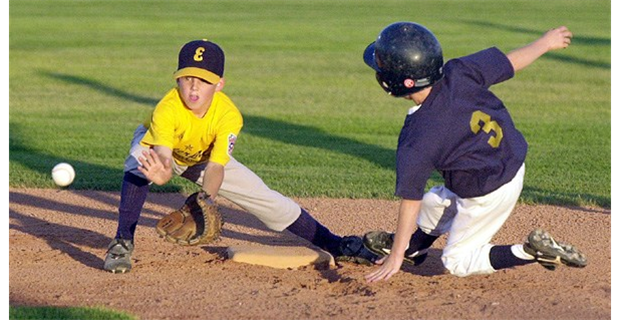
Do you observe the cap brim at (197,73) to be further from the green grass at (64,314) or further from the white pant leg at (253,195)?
the green grass at (64,314)

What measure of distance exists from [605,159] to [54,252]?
19.2ft

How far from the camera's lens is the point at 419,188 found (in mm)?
5078

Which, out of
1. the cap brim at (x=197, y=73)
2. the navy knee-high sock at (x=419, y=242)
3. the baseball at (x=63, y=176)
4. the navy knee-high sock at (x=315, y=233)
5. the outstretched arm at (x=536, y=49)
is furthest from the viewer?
the baseball at (x=63, y=176)

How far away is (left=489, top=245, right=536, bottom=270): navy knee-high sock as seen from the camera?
17.5 feet

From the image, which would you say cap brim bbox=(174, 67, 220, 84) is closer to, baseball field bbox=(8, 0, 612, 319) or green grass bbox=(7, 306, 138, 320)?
baseball field bbox=(8, 0, 612, 319)

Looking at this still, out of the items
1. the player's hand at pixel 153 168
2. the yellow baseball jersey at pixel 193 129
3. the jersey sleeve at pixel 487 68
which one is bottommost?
the player's hand at pixel 153 168

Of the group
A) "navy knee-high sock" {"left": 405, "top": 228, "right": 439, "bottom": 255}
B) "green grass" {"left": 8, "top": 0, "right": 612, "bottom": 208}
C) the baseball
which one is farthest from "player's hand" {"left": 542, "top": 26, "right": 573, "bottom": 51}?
the baseball

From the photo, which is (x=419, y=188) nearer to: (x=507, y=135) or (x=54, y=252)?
(x=507, y=135)

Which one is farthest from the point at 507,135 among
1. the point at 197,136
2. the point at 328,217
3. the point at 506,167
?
the point at 328,217

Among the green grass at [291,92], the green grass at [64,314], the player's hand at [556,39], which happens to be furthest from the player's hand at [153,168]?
the green grass at [291,92]

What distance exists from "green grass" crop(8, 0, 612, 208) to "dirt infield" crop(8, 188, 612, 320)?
1.42m

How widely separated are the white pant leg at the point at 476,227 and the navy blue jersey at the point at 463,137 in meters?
0.05

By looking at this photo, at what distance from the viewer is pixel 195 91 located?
18.6ft

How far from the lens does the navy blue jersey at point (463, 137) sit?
5070 millimetres
